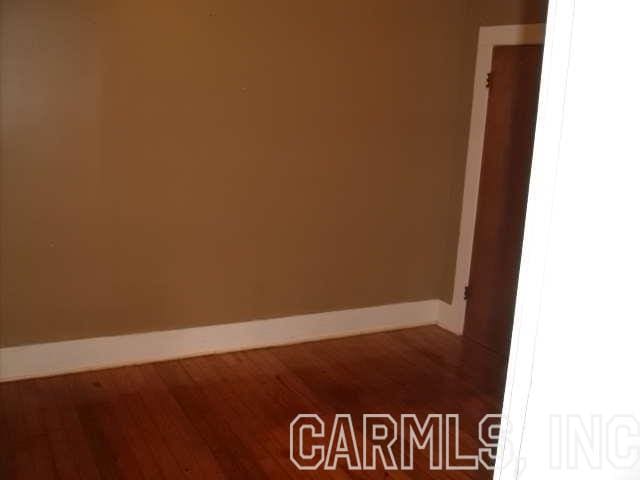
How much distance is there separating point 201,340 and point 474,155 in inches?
84.8

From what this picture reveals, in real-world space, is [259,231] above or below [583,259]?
below

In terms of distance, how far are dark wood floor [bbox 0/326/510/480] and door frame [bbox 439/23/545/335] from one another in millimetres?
269

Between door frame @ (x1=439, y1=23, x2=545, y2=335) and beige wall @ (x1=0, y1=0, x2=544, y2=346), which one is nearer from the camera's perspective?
beige wall @ (x1=0, y1=0, x2=544, y2=346)

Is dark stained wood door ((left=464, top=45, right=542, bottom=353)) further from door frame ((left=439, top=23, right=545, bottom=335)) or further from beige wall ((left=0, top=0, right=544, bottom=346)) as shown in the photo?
beige wall ((left=0, top=0, right=544, bottom=346))

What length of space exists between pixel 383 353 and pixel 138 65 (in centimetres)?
226

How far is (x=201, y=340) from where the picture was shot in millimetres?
3863

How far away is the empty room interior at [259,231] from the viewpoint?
306 cm

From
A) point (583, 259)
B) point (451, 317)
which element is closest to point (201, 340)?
point (451, 317)

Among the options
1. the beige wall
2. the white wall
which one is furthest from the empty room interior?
the white wall

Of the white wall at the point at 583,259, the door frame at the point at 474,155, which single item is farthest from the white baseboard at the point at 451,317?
the white wall at the point at 583,259

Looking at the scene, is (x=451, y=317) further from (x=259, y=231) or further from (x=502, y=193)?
(x=259, y=231)

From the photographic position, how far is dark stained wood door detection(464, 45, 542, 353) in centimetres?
386

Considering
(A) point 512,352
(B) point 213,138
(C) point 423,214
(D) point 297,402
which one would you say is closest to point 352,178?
(C) point 423,214

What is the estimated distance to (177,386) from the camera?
3.44m
